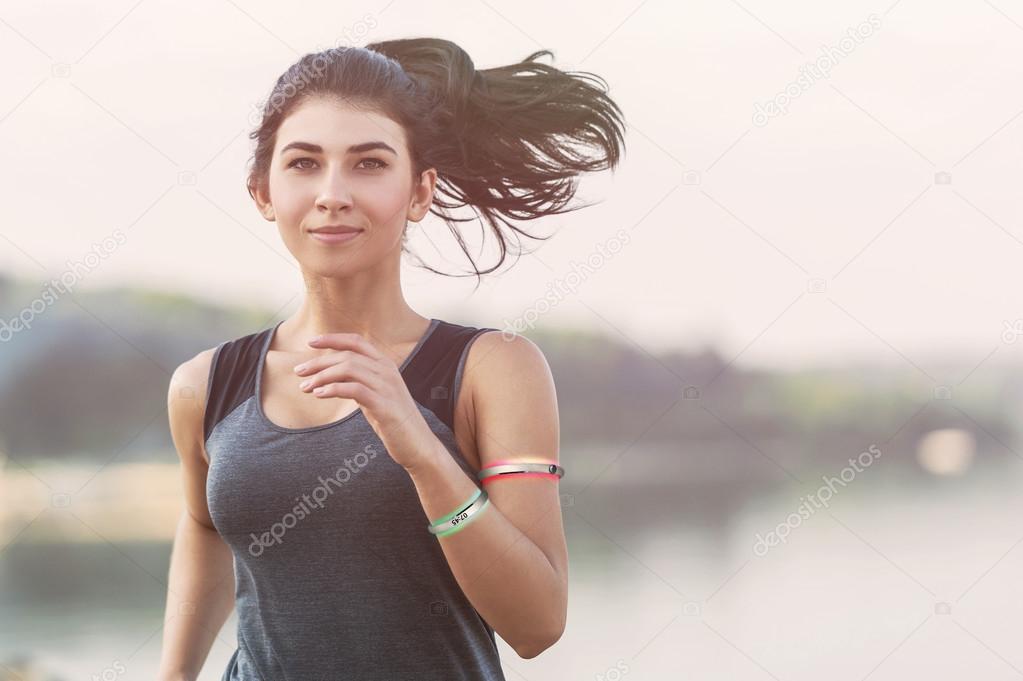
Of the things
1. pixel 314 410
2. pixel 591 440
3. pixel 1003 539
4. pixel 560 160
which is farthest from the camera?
pixel 591 440

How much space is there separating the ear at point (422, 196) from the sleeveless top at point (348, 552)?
183 mm

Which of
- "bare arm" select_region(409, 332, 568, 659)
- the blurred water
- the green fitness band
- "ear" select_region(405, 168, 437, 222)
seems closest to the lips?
"ear" select_region(405, 168, 437, 222)

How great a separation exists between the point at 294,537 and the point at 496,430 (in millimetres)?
281

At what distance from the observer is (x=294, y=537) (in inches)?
56.9

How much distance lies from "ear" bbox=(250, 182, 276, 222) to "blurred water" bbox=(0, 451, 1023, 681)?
2.39ft

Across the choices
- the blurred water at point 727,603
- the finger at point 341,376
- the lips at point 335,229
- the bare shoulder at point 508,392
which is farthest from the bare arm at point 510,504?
the blurred water at point 727,603

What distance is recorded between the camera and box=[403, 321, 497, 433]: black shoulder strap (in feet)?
4.70

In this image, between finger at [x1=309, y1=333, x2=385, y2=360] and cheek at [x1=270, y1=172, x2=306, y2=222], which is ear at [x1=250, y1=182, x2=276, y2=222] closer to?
cheek at [x1=270, y1=172, x2=306, y2=222]

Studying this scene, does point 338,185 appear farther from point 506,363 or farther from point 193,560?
point 193,560

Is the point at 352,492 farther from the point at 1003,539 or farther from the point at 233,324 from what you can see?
the point at 1003,539

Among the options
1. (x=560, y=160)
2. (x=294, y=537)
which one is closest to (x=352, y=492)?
(x=294, y=537)

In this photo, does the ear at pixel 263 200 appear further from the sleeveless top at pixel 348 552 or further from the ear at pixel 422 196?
the sleeveless top at pixel 348 552

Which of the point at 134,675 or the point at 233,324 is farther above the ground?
the point at 134,675

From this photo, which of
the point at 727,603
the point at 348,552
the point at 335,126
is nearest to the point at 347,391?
the point at 348,552
